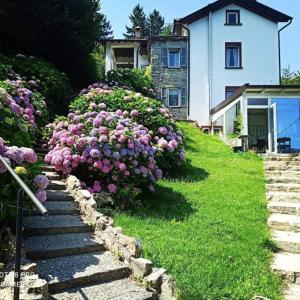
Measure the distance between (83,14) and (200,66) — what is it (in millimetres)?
11692

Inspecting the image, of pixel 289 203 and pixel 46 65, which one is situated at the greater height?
pixel 46 65

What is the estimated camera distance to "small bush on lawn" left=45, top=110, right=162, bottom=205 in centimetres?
711

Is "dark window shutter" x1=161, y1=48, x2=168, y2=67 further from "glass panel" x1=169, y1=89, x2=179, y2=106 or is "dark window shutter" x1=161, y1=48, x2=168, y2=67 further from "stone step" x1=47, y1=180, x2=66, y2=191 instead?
"stone step" x1=47, y1=180, x2=66, y2=191

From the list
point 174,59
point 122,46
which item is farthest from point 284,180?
point 122,46

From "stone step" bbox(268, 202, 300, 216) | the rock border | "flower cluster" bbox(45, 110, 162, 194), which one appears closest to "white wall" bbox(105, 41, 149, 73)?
"flower cluster" bbox(45, 110, 162, 194)

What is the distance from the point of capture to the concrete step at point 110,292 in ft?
12.9

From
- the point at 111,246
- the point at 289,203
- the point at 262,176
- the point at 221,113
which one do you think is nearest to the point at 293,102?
the point at 221,113

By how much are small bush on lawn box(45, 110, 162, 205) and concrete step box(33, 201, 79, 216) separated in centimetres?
86

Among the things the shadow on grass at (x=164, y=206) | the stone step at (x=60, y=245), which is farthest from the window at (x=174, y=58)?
the stone step at (x=60, y=245)

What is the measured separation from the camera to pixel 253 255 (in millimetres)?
5742

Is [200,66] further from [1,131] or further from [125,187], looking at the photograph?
[1,131]

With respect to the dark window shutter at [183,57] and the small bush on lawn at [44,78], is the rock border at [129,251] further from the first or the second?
the dark window shutter at [183,57]

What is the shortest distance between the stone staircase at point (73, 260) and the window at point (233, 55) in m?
20.5

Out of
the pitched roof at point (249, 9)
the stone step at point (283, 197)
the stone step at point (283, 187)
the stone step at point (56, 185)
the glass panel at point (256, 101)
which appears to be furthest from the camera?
the pitched roof at point (249, 9)
